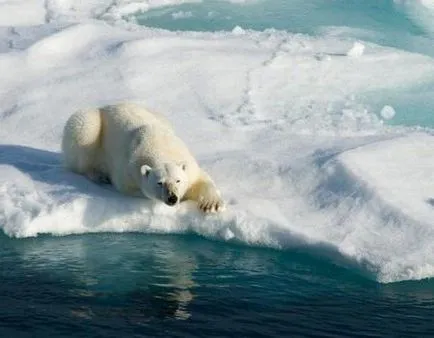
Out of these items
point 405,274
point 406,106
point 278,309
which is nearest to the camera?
point 278,309

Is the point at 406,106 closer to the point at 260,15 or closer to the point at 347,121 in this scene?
the point at 347,121

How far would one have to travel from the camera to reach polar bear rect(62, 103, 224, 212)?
22.1ft

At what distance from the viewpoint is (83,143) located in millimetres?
7648

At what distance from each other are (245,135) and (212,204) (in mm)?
1888

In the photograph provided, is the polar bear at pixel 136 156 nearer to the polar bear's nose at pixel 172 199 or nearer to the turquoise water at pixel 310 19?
the polar bear's nose at pixel 172 199

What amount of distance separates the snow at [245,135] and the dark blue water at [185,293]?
165 mm

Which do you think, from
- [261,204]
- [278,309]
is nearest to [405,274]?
[278,309]

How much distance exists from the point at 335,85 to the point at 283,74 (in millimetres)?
573

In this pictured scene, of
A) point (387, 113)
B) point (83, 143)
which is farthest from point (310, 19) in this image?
point (83, 143)

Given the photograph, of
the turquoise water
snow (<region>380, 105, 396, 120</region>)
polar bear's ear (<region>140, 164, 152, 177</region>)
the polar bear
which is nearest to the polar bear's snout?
the polar bear

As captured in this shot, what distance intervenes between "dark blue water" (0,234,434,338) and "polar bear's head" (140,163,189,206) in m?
0.30

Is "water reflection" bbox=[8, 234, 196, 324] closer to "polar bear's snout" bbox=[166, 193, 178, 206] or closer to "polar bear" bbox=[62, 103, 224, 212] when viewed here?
"polar bear's snout" bbox=[166, 193, 178, 206]

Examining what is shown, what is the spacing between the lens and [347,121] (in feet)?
28.8

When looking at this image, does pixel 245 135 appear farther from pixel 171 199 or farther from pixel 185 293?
pixel 185 293
